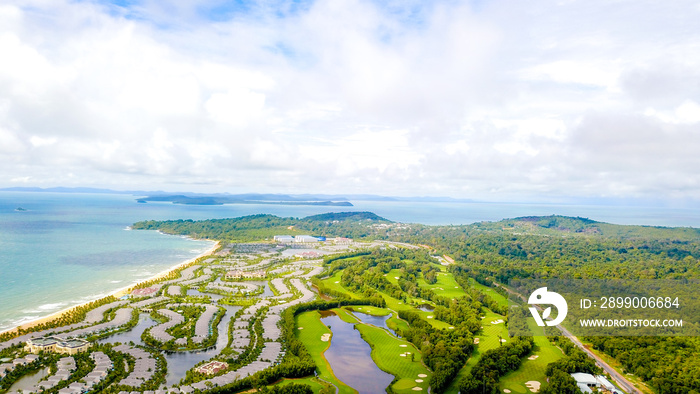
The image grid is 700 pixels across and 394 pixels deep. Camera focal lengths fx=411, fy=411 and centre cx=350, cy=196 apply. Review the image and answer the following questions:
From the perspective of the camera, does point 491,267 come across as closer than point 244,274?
No

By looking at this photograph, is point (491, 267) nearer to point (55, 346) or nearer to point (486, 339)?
point (486, 339)

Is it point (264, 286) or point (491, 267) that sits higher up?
point (491, 267)

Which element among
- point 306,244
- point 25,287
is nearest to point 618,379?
point 25,287

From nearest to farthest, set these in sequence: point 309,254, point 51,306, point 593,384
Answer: point 593,384
point 51,306
point 309,254

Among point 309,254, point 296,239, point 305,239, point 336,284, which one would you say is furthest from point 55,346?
point 305,239

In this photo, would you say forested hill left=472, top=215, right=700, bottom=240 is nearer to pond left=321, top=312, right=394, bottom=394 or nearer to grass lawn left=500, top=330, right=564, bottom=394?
grass lawn left=500, top=330, right=564, bottom=394

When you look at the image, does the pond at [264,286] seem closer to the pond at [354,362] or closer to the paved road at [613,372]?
the pond at [354,362]

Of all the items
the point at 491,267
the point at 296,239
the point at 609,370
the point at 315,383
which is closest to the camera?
the point at 315,383
